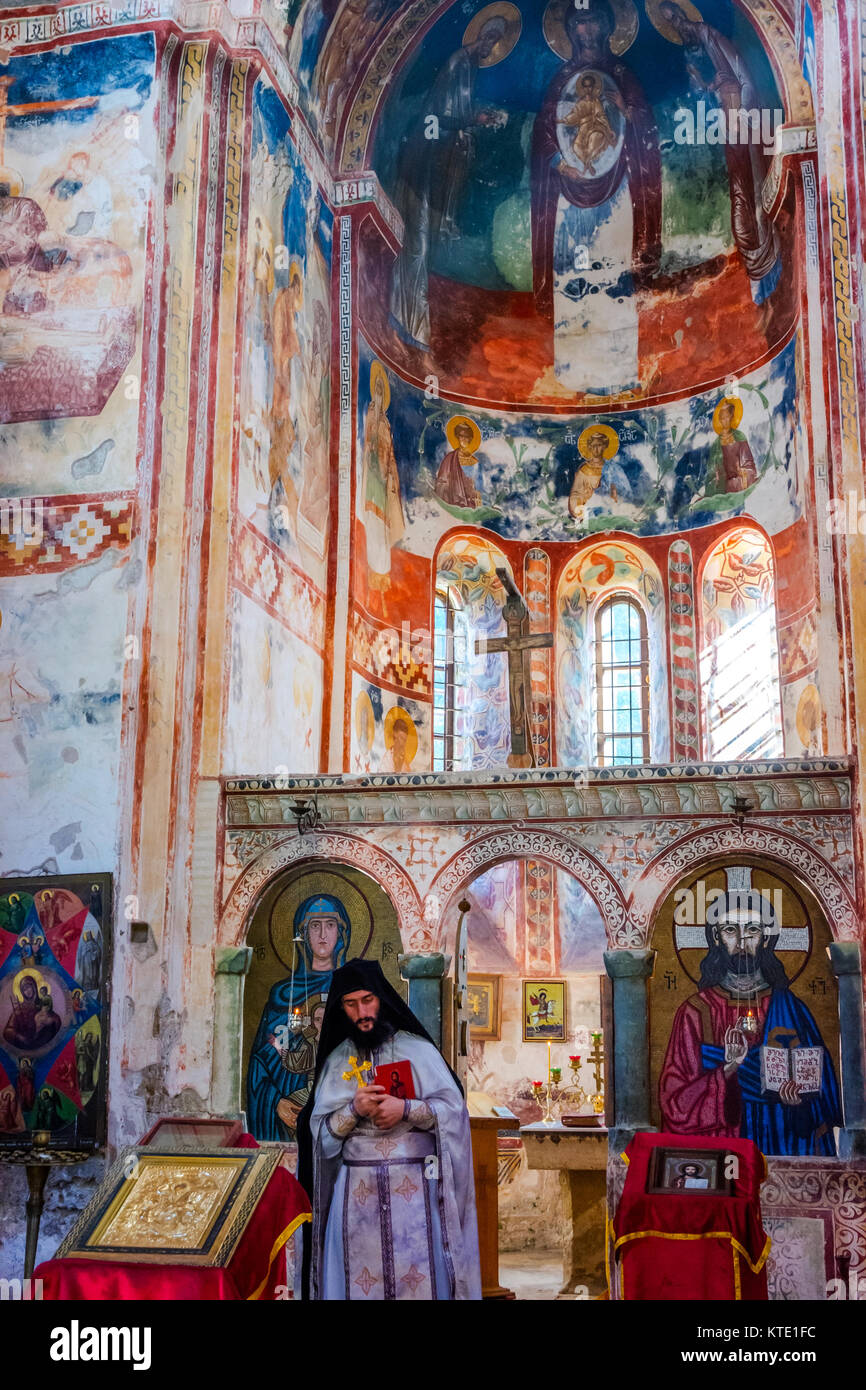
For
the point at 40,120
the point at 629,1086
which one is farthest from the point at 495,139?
the point at 629,1086

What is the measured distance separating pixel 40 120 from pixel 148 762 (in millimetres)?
7360

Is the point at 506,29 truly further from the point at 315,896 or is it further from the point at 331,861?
the point at 315,896

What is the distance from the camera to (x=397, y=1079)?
869cm

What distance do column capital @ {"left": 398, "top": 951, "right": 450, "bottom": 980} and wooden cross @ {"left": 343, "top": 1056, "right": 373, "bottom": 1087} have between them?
5.46m

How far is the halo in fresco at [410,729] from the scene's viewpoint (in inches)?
765

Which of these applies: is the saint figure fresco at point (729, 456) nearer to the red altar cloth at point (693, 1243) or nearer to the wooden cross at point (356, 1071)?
the red altar cloth at point (693, 1243)

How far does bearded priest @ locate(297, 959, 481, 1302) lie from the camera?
8.55 m

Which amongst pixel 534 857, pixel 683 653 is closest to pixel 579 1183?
pixel 534 857

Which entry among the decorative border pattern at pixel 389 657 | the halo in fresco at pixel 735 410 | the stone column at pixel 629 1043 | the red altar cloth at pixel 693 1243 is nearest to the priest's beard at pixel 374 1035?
the red altar cloth at pixel 693 1243

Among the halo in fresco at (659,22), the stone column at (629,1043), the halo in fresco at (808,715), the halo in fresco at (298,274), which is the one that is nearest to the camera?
the stone column at (629,1043)

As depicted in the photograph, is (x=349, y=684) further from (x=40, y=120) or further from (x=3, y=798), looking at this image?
(x=40, y=120)

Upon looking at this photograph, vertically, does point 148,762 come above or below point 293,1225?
above

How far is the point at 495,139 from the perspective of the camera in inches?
838

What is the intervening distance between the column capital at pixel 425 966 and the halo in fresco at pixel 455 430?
29.3ft
